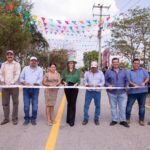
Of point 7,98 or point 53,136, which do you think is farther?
point 7,98

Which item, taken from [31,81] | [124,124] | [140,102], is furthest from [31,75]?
[140,102]

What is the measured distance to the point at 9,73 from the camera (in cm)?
930

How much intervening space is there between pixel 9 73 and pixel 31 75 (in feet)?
1.82

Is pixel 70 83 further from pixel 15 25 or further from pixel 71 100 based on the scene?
pixel 15 25

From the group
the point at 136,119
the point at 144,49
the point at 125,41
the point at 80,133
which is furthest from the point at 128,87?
the point at 125,41

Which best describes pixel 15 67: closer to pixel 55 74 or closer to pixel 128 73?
pixel 55 74

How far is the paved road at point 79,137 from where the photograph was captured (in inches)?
278

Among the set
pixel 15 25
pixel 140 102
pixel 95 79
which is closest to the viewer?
pixel 95 79

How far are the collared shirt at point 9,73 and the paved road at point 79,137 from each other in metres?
1.11

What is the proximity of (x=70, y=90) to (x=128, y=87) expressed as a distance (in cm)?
149

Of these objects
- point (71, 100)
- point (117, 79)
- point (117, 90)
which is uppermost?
point (117, 79)

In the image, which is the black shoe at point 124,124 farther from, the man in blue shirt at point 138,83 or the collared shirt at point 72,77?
the collared shirt at point 72,77

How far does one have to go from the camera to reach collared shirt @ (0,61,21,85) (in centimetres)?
927

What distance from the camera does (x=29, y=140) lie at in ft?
24.7
